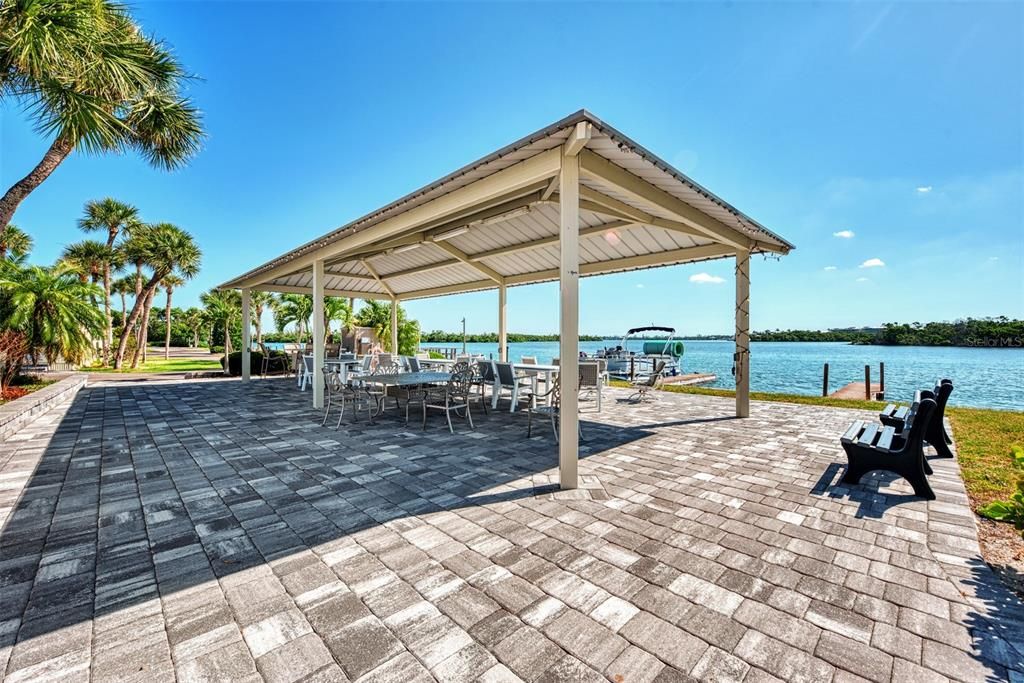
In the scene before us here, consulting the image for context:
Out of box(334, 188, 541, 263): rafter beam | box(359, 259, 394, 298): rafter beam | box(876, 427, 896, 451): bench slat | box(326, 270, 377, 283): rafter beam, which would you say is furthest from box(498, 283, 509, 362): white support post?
box(876, 427, 896, 451): bench slat

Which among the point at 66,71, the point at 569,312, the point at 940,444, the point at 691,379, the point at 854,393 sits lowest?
the point at 691,379

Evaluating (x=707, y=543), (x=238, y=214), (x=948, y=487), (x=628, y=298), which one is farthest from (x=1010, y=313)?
(x=238, y=214)

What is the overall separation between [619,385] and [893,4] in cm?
906

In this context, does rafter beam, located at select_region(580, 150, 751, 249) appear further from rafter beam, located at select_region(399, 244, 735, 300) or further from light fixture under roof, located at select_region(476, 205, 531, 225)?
light fixture under roof, located at select_region(476, 205, 531, 225)

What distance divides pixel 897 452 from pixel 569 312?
9.34ft

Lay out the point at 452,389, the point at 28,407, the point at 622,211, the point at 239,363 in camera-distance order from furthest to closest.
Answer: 1. the point at 239,363
2. the point at 452,389
3. the point at 28,407
4. the point at 622,211

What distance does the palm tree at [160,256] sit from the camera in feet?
61.0

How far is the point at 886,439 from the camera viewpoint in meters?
3.70

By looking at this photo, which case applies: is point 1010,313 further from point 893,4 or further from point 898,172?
point 893,4

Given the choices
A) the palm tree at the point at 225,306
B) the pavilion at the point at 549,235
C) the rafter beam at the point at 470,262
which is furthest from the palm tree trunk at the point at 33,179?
the palm tree at the point at 225,306

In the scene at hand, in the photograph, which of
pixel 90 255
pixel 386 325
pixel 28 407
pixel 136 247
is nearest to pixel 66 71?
pixel 28 407

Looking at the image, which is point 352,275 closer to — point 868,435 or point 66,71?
point 66,71

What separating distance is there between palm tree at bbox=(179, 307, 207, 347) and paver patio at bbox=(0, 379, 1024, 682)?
3507cm

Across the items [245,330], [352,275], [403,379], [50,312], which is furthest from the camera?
[245,330]
